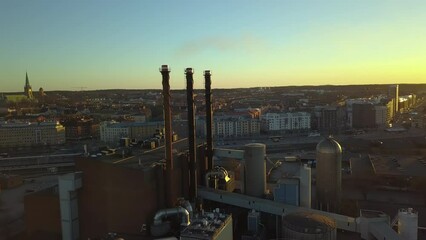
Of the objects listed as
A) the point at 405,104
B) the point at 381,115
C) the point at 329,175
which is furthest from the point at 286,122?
the point at 405,104

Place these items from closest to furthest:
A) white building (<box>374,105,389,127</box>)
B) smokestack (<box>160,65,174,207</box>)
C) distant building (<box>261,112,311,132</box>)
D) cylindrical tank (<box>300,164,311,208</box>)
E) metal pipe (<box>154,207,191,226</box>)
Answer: metal pipe (<box>154,207,191,226</box>), smokestack (<box>160,65,174,207</box>), cylindrical tank (<box>300,164,311,208</box>), distant building (<box>261,112,311,132</box>), white building (<box>374,105,389,127</box>)

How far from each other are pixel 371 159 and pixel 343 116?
35.0m

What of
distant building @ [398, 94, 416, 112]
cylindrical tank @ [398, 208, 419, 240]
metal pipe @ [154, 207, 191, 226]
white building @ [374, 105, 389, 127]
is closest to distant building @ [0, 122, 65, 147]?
metal pipe @ [154, 207, 191, 226]

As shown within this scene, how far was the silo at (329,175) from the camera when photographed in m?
19.3

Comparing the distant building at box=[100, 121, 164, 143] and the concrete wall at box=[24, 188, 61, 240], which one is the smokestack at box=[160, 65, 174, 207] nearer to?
the concrete wall at box=[24, 188, 61, 240]

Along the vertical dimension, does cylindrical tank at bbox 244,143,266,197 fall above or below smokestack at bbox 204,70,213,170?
below

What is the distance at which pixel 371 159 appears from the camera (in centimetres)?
3041

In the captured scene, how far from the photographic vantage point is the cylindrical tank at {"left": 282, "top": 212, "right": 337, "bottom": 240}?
46.8 feet

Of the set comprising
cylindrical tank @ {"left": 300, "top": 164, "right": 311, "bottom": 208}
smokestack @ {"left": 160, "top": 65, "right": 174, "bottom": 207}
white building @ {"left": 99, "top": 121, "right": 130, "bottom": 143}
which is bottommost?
white building @ {"left": 99, "top": 121, "right": 130, "bottom": 143}

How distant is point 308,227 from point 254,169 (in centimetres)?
615

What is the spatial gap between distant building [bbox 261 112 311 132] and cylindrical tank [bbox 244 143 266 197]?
4031 cm

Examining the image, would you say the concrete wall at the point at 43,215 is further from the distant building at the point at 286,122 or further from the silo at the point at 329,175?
the distant building at the point at 286,122

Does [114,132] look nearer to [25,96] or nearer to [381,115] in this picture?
[381,115]

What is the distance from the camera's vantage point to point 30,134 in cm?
5128
